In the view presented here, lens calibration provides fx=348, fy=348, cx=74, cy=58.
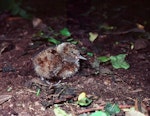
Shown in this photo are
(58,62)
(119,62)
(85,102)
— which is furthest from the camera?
(119,62)

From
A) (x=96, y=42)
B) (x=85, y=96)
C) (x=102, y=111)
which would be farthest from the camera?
(x=96, y=42)

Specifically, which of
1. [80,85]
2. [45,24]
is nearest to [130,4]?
[45,24]

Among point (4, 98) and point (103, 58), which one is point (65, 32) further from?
point (4, 98)

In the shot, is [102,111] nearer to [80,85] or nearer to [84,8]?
[80,85]

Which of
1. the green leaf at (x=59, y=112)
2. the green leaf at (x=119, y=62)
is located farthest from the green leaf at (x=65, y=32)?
the green leaf at (x=59, y=112)

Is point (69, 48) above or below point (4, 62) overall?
above

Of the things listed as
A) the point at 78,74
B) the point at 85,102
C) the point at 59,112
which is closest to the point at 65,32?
the point at 78,74

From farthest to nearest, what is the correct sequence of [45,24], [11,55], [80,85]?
1. [45,24]
2. [11,55]
3. [80,85]
